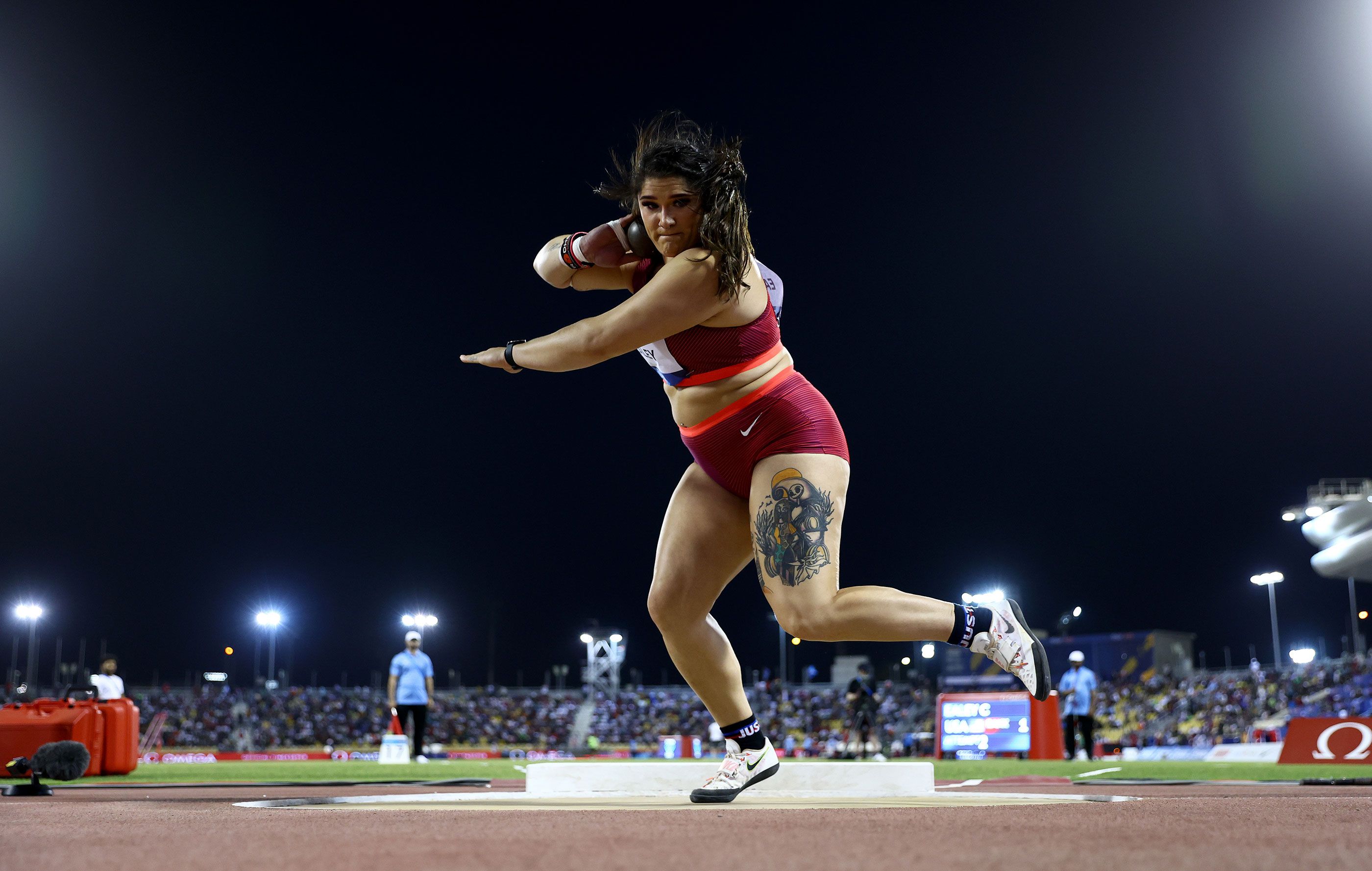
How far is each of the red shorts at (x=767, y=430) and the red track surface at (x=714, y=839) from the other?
3.80ft

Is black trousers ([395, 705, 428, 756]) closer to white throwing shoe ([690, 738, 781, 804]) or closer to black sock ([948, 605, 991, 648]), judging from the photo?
white throwing shoe ([690, 738, 781, 804])

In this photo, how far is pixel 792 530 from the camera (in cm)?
332

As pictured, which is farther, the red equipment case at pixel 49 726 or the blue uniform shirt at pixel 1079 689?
the blue uniform shirt at pixel 1079 689

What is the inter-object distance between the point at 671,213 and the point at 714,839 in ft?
6.95

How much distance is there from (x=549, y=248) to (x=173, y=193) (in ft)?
109

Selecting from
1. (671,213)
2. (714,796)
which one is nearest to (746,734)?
(714,796)

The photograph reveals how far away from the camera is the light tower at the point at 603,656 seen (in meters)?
40.3

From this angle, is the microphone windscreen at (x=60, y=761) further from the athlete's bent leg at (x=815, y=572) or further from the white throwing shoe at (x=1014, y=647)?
the white throwing shoe at (x=1014, y=647)

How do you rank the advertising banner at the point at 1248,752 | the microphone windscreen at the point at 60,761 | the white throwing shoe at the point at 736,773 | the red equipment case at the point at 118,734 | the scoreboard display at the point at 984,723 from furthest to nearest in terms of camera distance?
the advertising banner at the point at 1248,752 < the scoreboard display at the point at 984,723 < the red equipment case at the point at 118,734 < the microphone windscreen at the point at 60,761 < the white throwing shoe at the point at 736,773

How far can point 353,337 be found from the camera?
36.3m

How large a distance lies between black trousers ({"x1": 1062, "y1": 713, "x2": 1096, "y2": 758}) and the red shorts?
42.4 feet

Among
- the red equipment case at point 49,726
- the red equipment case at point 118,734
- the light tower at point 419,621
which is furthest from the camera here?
the light tower at point 419,621

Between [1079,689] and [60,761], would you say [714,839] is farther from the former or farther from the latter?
[1079,689]

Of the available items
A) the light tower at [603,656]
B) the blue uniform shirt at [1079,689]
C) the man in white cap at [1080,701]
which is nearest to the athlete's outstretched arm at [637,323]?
the man in white cap at [1080,701]
